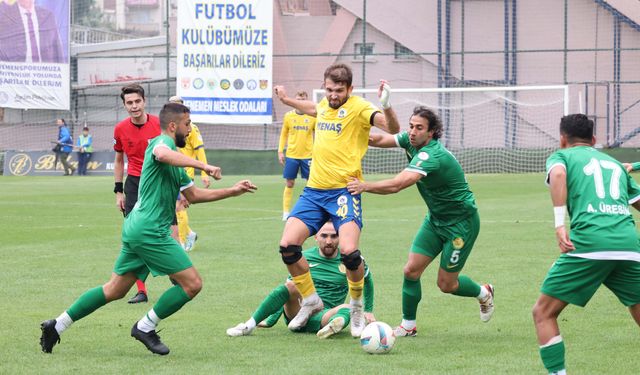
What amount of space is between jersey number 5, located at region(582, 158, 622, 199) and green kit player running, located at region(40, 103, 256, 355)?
2.59m

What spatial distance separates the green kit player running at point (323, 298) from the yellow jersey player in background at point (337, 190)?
13 cm

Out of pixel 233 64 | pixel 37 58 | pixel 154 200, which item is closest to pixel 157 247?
pixel 154 200

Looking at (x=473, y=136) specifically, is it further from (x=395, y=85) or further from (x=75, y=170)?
(x=75, y=170)

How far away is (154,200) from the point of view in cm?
809

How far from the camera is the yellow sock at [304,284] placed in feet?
28.4

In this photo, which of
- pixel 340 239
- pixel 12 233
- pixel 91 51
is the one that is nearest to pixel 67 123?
pixel 91 51

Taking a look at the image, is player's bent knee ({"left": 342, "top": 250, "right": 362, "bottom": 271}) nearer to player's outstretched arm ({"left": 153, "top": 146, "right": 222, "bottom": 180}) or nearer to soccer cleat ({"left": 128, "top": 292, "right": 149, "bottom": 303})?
player's outstretched arm ({"left": 153, "top": 146, "right": 222, "bottom": 180})

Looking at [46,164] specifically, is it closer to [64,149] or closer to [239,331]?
[64,149]

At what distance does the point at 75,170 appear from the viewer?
37844 mm

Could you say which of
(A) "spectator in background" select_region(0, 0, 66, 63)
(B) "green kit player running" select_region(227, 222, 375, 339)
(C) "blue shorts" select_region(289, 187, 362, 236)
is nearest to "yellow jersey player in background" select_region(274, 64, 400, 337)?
(C) "blue shorts" select_region(289, 187, 362, 236)

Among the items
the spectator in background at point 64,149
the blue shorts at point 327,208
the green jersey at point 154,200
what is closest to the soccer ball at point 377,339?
the blue shorts at point 327,208

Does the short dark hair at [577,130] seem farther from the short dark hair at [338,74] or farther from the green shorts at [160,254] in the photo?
the green shorts at [160,254]

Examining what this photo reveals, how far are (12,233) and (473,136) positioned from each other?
25.2 meters

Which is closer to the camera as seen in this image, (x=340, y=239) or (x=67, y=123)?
(x=340, y=239)
